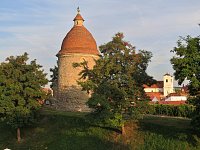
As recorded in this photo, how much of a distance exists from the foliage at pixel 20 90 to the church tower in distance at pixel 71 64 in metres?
11.7

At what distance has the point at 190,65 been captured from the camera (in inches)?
952

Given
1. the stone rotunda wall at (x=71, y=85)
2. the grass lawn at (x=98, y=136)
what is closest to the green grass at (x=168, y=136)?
the grass lawn at (x=98, y=136)

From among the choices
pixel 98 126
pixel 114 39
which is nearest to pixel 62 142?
pixel 98 126

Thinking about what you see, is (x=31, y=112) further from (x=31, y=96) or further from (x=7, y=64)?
(x=7, y=64)

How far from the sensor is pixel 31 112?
107ft

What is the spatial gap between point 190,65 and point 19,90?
14.8 metres

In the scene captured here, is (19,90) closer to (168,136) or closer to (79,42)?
(168,136)

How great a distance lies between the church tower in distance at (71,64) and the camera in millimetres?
44469

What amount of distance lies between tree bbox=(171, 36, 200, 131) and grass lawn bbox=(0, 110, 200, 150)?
3297 millimetres

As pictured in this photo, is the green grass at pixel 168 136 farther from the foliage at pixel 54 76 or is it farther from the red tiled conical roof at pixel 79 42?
the foliage at pixel 54 76

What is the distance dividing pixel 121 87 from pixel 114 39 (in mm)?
3616

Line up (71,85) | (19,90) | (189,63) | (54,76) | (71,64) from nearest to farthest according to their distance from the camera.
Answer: (189,63)
(19,90)
(71,64)
(71,85)
(54,76)

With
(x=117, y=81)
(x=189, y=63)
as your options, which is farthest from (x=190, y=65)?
(x=117, y=81)

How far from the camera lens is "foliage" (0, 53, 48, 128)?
32.0 meters
